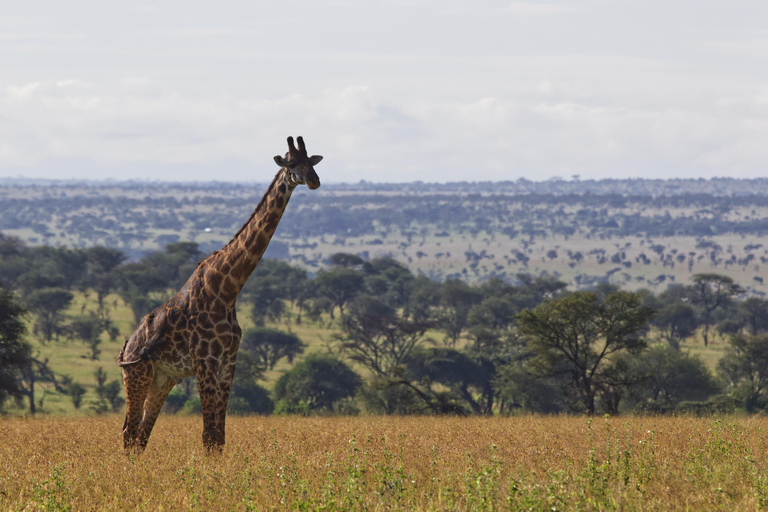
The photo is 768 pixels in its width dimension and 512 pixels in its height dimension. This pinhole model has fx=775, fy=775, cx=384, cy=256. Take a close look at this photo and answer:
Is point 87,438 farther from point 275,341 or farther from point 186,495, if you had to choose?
point 275,341

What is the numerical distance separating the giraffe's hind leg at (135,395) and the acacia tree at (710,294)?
80.9m

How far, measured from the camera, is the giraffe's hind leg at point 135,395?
403 inches

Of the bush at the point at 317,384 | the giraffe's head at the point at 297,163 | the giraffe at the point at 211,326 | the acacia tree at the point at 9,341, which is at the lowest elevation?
the bush at the point at 317,384

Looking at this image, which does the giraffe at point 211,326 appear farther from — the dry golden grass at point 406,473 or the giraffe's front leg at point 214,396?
the dry golden grass at point 406,473

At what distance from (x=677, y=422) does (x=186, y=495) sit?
878 cm

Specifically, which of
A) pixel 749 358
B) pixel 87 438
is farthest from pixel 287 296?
pixel 87 438

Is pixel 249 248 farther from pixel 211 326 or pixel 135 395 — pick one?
pixel 135 395

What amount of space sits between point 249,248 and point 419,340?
6105cm

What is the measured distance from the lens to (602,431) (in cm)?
1162

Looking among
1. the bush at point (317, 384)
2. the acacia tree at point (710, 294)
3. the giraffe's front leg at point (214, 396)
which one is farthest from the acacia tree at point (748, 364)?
Result: the giraffe's front leg at point (214, 396)

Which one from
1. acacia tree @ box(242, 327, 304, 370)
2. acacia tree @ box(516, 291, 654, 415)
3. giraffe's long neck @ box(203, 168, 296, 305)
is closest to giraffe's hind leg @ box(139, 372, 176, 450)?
giraffe's long neck @ box(203, 168, 296, 305)

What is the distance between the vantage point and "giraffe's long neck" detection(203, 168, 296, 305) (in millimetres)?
9953

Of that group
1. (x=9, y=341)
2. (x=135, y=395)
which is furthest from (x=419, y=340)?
(x=135, y=395)

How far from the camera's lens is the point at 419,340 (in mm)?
70438
